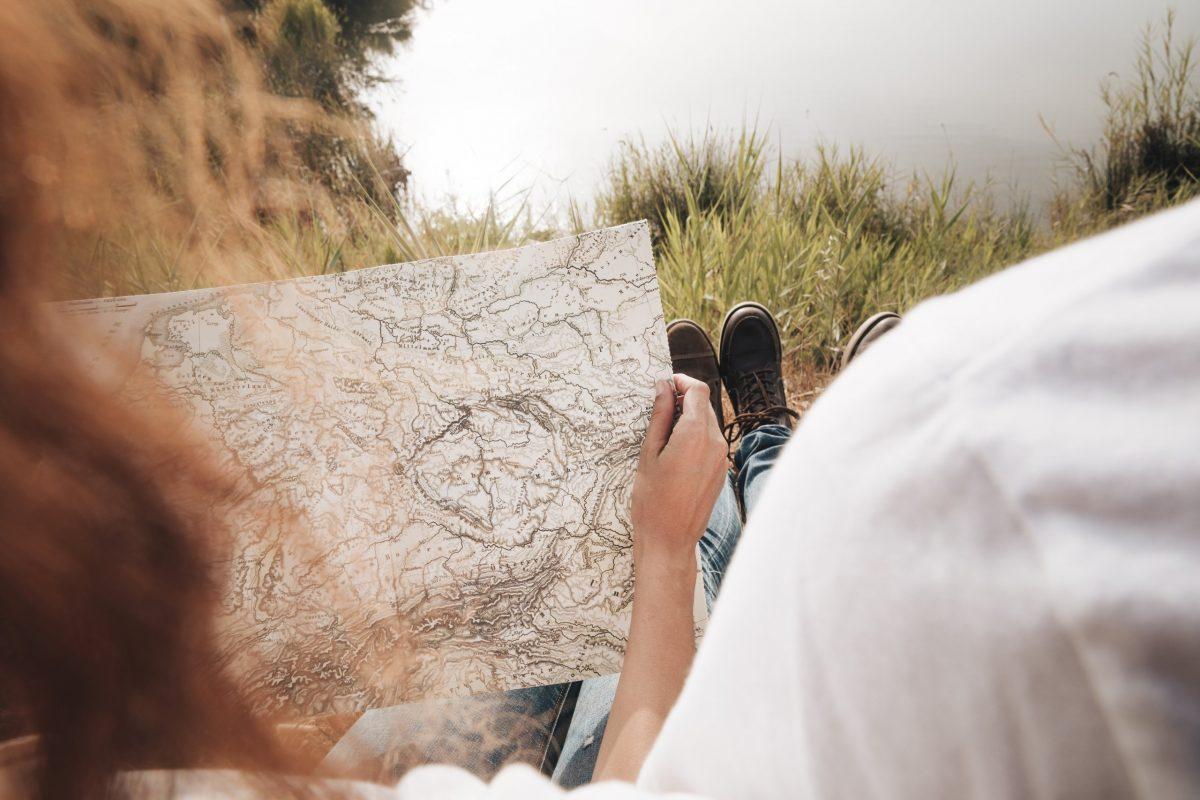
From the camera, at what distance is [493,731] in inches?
33.2

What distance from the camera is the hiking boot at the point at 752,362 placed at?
51.6 inches

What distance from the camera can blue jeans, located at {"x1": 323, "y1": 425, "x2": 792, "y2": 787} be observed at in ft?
2.60

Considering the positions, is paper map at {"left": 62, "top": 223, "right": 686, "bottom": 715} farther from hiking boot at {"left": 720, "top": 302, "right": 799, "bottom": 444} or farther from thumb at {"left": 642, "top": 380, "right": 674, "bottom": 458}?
hiking boot at {"left": 720, "top": 302, "right": 799, "bottom": 444}

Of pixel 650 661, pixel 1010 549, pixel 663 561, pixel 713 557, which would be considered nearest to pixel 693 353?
pixel 713 557

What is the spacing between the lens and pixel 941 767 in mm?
212

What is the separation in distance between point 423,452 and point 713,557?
1.86 feet

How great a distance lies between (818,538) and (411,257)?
1.34 meters

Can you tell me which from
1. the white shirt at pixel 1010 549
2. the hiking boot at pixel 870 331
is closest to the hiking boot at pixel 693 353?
the hiking boot at pixel 870 331

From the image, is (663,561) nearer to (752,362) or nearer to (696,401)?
(696,401)

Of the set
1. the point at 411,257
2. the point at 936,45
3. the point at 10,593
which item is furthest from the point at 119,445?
the point at 936,45

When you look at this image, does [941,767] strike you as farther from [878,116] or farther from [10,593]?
[878,116]

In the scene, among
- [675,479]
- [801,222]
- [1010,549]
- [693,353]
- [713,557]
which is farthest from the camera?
[801,222]

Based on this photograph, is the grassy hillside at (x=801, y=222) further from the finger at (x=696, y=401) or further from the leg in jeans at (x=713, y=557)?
the finger at (x=696, y=401)

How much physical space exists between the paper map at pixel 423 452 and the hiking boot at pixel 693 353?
42 centimetres
